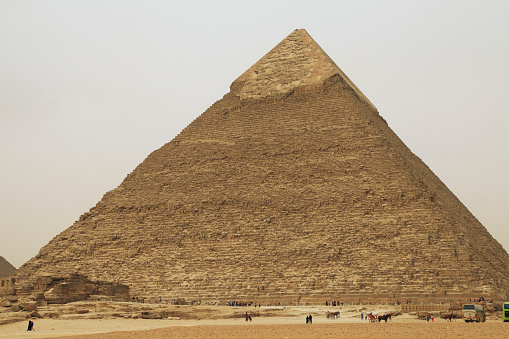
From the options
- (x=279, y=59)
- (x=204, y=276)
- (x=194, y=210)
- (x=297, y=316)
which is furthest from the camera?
(x=279, y=59)

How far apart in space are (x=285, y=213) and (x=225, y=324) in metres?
14.6

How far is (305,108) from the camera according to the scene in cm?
4431

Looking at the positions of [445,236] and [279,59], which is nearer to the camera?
[445,236]

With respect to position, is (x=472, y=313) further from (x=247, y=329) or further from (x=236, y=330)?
(x=236, y=330)

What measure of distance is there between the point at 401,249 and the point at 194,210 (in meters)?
11.3

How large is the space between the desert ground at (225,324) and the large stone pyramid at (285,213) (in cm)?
409

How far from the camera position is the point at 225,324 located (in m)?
24.4

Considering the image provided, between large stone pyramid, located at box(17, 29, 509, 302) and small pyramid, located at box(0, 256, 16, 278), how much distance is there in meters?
16.3

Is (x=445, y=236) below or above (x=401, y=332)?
above

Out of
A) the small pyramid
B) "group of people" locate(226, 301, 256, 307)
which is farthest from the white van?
the small pyramid

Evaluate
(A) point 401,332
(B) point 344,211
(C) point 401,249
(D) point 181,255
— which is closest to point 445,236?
(C) point 401,249

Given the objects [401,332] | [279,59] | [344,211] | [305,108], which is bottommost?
[401,332]

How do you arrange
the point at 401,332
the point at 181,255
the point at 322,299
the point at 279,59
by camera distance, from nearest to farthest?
the point at 401,332
the point at 322,299
the point at 181,255
the point at 279,59

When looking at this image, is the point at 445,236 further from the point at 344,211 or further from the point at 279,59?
Result: the point at 279,59
